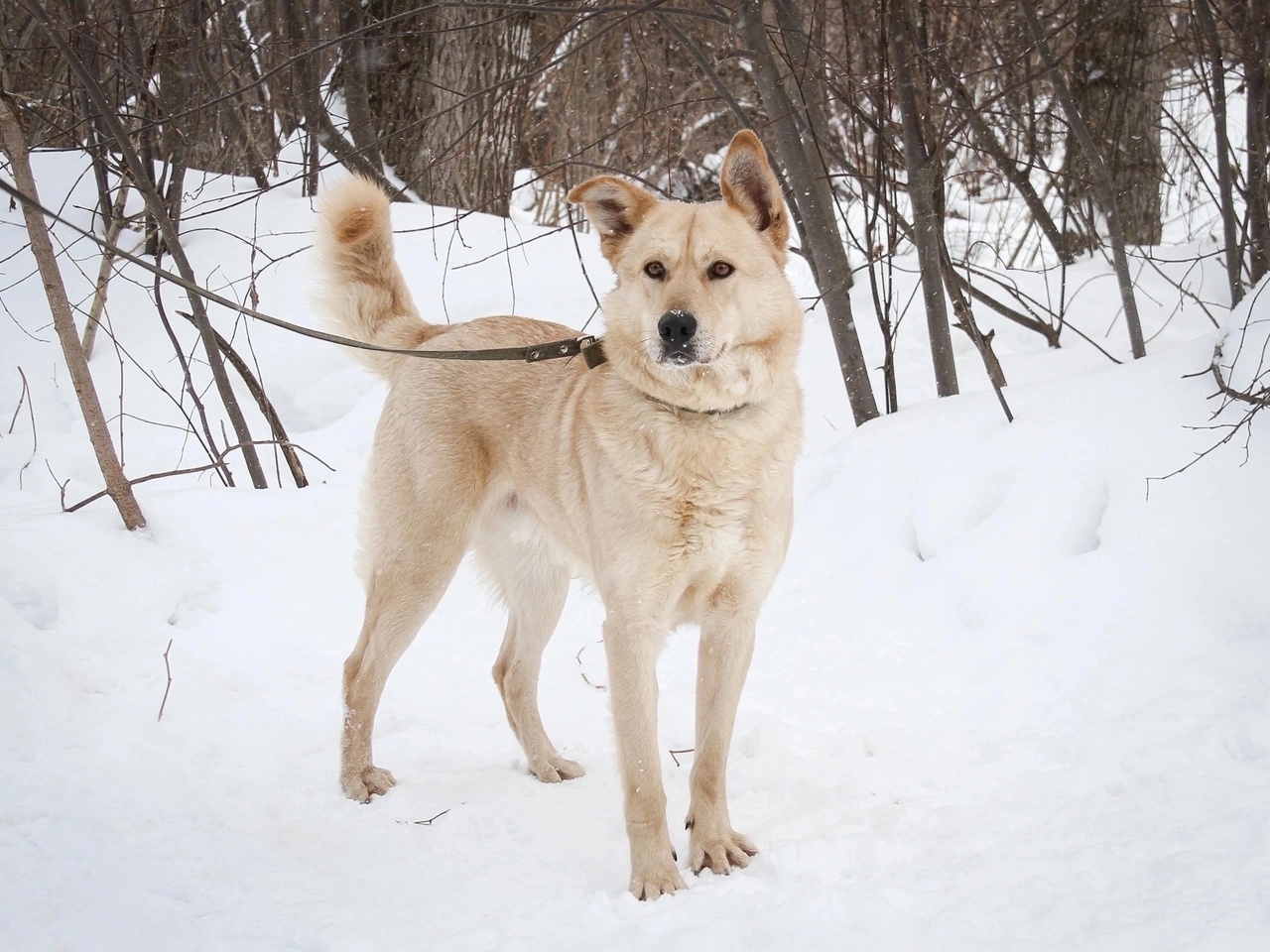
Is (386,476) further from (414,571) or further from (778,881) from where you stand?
(778,881)

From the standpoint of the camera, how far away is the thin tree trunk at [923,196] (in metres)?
4.62

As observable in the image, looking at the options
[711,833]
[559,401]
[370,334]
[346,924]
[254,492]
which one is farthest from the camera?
[254,492]

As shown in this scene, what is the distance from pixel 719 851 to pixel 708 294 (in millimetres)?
1447

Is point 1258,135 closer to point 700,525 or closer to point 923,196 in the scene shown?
point 923,196

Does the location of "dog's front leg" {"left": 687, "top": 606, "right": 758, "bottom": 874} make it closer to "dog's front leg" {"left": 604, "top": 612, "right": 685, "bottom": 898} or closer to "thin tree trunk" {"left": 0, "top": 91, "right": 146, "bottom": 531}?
"dog's front leg" {"left": 604, "top": 612, "right": 685, "bottom": 898}

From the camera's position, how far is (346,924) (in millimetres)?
2211

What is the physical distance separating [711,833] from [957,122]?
380 centimetres

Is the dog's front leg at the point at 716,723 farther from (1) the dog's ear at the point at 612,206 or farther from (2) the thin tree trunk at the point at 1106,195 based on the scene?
(2) the thin tree trunk at the point at 1106,195

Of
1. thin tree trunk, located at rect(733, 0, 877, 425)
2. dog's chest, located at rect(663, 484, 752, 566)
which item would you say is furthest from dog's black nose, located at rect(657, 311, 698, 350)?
thin tree trunk, located at rect(733, 0, 877, 425)

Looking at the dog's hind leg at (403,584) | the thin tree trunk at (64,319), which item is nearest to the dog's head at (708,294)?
the dog's hind leg at (403,584)

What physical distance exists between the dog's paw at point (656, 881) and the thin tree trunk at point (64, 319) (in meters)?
2.63

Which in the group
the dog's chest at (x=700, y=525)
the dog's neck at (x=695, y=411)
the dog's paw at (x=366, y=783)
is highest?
the dog's neck at (x=695, y=411)

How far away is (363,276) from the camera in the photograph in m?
3.51

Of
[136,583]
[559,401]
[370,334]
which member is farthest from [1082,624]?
[136,583]
